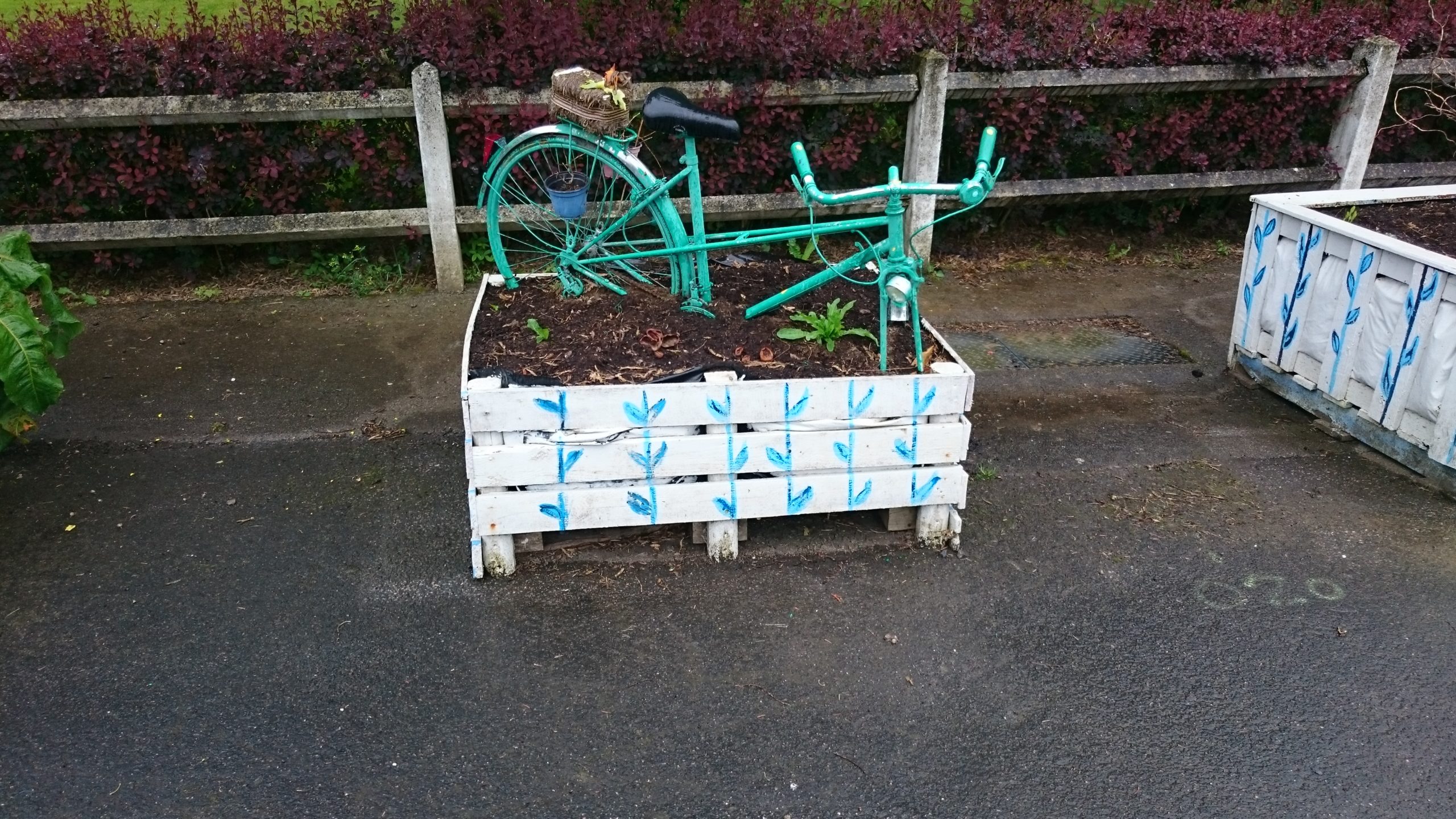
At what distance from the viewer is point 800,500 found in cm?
389

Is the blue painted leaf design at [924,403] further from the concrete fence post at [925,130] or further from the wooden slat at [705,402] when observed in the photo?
the concrete fence post at [925,130]

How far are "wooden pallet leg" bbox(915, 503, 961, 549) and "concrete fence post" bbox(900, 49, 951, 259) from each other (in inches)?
98.6

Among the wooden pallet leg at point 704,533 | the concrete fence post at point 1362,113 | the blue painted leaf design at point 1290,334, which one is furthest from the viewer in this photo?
the concrete fence post at point 1362,113

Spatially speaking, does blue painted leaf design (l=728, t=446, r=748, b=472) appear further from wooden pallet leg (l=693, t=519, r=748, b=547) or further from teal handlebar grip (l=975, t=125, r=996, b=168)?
teal handlebar grip (l=975, t=125, r=996, b=168)

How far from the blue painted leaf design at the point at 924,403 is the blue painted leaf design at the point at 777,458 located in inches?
19.4

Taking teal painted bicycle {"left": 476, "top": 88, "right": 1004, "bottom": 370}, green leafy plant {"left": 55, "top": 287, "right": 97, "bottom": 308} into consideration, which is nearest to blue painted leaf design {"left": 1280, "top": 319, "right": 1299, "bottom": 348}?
teal painted bicycle {"left": 476, "top": 88, "right": 1004, "bottom": 370}

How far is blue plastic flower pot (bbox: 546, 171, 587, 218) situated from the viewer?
447cm

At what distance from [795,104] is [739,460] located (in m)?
3.09

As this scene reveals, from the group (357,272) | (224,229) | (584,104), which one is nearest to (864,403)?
(584,104)

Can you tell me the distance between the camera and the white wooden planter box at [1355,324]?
14.1 feet

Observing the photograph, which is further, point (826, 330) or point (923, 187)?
point (826, 330)

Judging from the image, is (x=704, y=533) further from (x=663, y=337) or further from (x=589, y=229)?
(x=589, y=229)

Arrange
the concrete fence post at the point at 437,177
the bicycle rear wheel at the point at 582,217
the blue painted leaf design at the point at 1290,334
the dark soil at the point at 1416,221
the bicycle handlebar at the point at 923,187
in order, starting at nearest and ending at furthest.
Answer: the bicycle handlebar at the point at 923,187 → the bicycle rear wheel at the point at 582,217 → the dark soil at the point at 1416,221 → the blue painted leaf design at the point at 1290,334 → the concrete fence post at the point at 437,177

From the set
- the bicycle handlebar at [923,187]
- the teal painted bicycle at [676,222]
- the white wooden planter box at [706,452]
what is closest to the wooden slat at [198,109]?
the teal painted bicycle at [676,222]
